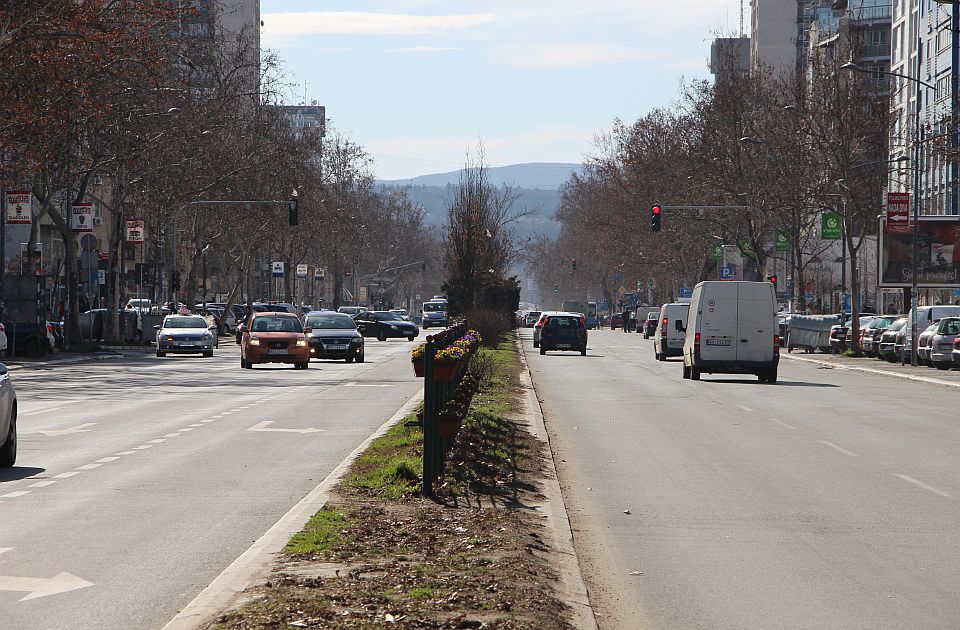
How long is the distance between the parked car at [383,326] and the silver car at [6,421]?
6776 centimetres

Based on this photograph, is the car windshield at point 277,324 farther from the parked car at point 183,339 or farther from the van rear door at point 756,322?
the van rear door at point 756,322

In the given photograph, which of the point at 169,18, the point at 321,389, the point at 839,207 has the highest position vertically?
the point at 169,18

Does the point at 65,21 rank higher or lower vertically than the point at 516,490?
higher

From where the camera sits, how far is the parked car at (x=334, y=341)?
48.5m

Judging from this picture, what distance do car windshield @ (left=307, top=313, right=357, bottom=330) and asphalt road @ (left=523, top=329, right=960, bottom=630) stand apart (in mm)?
22793

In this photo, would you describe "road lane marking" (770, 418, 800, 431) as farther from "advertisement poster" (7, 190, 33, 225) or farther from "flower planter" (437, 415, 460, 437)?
"advertisement poster" (7, 190, 33, 225)

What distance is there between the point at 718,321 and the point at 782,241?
3599cm

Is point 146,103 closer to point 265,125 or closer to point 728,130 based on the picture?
point 265,125

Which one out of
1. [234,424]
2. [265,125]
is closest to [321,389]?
[234,424]

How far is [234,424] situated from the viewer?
22.2m

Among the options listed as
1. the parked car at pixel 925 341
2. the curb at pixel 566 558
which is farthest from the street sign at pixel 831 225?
the curb at pixel 566 558

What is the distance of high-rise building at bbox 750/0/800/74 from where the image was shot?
166 meters

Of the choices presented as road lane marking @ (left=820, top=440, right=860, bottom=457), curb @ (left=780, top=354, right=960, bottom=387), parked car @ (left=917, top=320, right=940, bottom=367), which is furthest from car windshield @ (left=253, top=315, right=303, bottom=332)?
road lane marking @ (left=820, top=440, right=860, bottom=457)

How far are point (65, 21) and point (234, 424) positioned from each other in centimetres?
2334
